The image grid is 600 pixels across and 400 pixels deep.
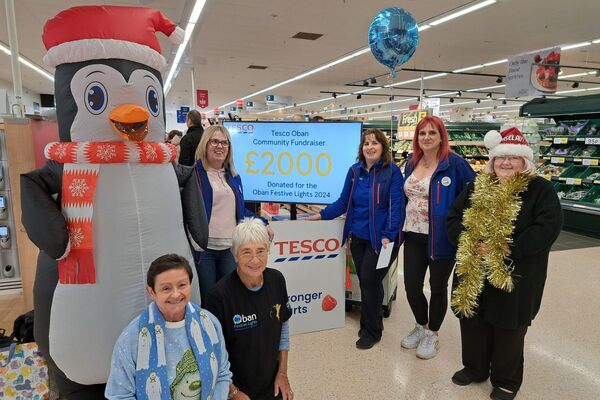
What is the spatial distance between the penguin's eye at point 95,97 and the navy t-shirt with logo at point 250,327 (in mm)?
812

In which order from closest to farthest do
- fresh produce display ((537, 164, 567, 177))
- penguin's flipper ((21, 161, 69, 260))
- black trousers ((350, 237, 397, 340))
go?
penguin's flipper ((21, 161, 69, 260))
black trousers ((350, 237, 397, 340))
fresh produce display ((537, 164, 567, 177))

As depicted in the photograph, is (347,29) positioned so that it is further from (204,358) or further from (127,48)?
(204,358)

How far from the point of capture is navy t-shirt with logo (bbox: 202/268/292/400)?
156 centimetres

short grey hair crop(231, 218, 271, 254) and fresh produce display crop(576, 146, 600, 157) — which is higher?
fresh produce display crop(576, 146, 600, 157)

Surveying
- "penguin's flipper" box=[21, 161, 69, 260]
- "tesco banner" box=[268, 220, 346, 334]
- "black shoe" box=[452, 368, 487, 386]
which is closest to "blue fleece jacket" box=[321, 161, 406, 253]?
"tesco banner" box=[268, 220, 346, 334]

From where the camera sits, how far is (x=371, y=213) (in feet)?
8.80

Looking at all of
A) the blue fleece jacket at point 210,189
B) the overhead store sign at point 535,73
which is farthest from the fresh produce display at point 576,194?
Answer: the blue fleece jacket at point 210,189

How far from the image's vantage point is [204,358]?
4.33 ft

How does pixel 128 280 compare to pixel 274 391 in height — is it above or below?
above

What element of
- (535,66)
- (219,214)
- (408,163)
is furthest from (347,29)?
(219,214)

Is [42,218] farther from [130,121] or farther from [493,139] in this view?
[493,139]

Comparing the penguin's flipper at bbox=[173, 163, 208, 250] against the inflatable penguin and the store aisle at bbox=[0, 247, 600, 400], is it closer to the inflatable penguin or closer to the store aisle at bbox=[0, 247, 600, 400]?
the inflatable penguin

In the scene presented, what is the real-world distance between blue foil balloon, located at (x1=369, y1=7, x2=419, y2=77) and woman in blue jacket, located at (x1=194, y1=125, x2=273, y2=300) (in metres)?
2.95

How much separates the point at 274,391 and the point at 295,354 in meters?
1.06
